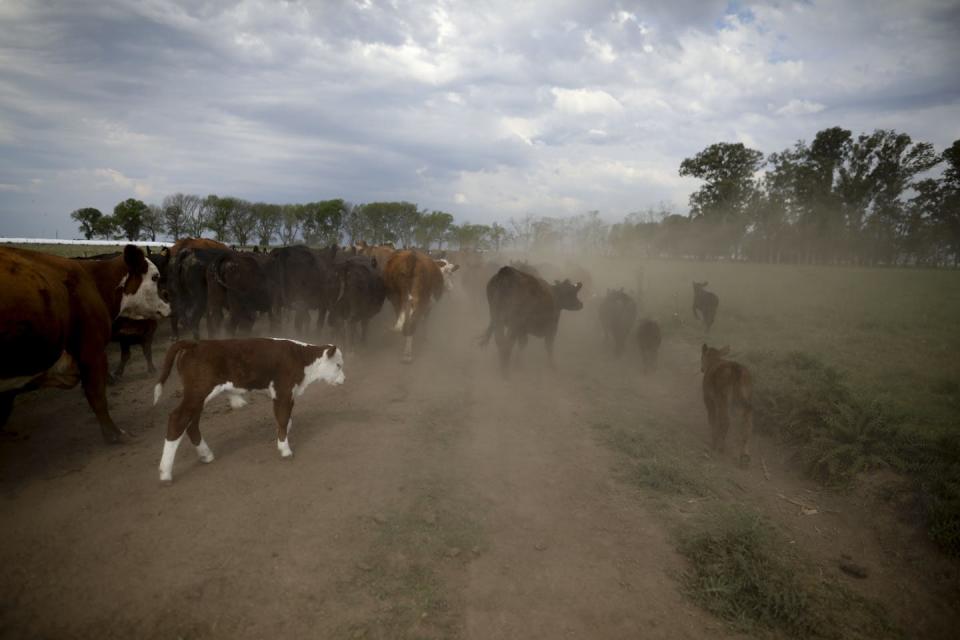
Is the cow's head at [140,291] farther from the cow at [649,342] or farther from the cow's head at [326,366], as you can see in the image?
the cow at [649,342]

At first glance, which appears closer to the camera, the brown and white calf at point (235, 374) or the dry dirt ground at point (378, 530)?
the dry dirt ground at point (378, 530)

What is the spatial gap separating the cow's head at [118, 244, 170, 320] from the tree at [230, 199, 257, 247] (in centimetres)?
6829

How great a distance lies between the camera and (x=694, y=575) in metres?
3.58

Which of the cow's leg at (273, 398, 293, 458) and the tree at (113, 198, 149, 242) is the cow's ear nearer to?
the cow's leg at (273, 398, 293, 458)

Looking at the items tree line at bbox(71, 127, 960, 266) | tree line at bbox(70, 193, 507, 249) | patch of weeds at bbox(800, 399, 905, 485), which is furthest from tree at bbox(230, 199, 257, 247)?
patch of weeds at bbox(800, 399, 905, 485)

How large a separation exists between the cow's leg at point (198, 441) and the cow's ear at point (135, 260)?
3025mm

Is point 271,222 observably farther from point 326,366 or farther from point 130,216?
point 326,366

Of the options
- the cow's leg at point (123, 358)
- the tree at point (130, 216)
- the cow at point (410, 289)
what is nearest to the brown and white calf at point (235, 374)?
the cow's leg at point (123, 358)

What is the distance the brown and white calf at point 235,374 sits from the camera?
14.5 ft

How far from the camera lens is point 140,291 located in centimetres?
668

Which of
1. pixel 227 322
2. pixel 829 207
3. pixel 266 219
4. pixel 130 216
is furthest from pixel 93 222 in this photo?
pixel 829 207

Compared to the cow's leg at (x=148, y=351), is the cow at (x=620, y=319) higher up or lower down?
higher up

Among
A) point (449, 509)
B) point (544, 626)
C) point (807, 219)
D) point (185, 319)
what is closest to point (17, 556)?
point (449, 509)

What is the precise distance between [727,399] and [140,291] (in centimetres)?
850
